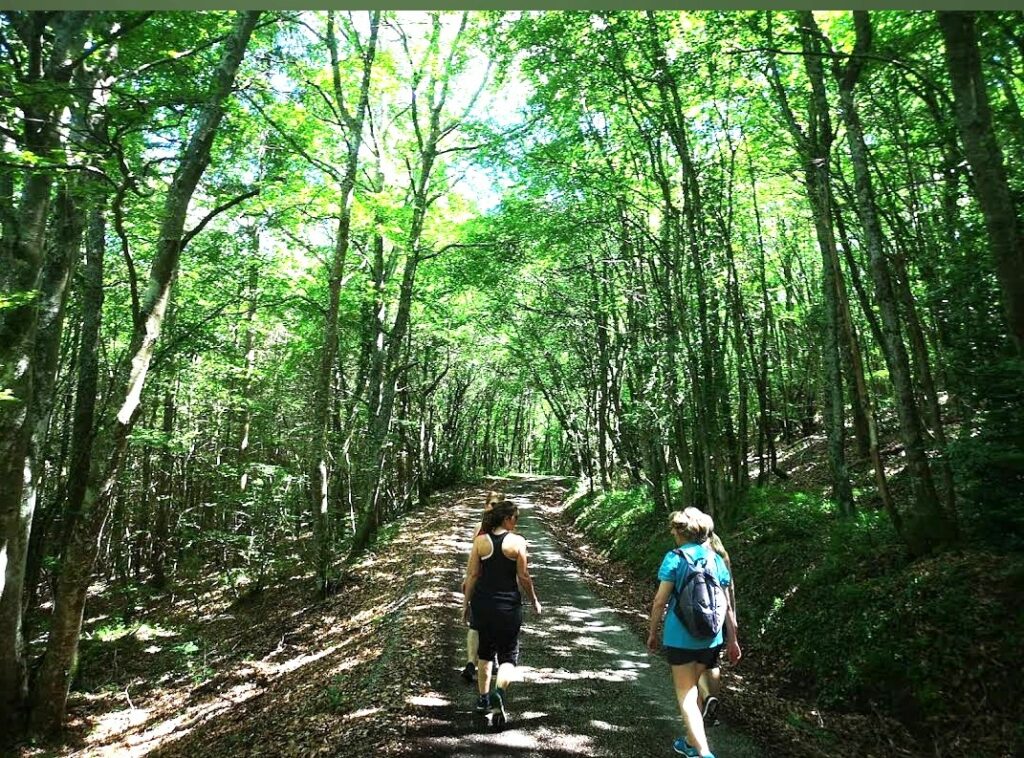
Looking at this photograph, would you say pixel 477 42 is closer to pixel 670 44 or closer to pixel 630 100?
pixel 630 100

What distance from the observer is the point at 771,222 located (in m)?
17.0

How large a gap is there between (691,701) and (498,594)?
1740mm

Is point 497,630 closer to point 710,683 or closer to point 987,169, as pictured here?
point 710,683

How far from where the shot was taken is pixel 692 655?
4.16 m

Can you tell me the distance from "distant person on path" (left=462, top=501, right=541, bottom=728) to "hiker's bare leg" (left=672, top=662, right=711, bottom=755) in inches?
51.5

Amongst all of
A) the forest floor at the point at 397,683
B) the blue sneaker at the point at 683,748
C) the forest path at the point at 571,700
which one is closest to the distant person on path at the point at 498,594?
the forest path at the point at 571,700

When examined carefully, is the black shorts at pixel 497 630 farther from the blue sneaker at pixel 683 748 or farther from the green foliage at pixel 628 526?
the green foliage at pixel 628 526

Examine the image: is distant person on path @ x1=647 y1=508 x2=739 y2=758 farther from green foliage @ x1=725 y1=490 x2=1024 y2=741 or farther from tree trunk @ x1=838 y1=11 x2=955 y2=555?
tree trunk @ x1=838 y1=11 x2=955 y2=555

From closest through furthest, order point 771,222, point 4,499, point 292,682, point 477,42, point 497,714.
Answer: point 497,714 → point 4,499 → point 292,682 → point 477,42 → point 771,222

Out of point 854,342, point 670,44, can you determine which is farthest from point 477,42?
point 854,342

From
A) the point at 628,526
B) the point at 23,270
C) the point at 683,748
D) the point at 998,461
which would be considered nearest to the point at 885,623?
the point at 998,461

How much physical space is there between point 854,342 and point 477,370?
2356 cm

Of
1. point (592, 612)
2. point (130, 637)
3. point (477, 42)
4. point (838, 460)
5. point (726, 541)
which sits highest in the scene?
point (477, 42)

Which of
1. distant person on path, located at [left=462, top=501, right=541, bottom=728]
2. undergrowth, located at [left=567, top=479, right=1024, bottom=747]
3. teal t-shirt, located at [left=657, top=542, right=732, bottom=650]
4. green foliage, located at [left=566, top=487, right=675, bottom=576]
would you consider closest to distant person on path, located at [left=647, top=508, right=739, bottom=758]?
teal t-shirt, located at [left=657, top=542, right=732, bottom=650]
